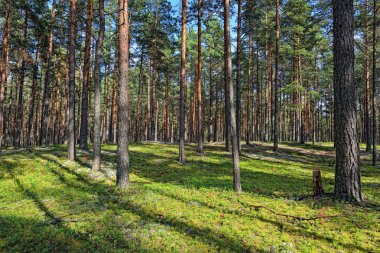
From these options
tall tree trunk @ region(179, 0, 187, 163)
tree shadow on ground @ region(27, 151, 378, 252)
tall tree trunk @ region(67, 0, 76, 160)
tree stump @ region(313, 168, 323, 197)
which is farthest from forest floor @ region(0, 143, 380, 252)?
tall tree trunk @ region(179, 0, 187, 163)

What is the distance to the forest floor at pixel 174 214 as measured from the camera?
220 inches

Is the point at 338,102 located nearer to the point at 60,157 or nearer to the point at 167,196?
the point at 167,196

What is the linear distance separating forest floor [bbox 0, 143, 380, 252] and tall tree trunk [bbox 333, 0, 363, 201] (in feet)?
2.13

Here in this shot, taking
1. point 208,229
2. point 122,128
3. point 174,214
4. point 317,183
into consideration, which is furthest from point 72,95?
point 317,183

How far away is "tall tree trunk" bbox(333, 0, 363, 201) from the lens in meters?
7.57

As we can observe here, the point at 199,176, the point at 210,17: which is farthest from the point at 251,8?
the point at 199,176

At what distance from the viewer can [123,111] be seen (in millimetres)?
9953

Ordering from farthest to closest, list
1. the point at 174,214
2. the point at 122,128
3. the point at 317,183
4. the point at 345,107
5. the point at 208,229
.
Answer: the point at 122,128 < the point at 317,183 < the point at 345,107 < the point at 174,214 < the point at 208,229

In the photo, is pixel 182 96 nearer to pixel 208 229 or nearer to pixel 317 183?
pixel 317 183

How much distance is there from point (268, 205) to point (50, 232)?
6459 millimetres

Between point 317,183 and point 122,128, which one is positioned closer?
point 317,183

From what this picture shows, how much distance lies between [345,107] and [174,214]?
6342 mm

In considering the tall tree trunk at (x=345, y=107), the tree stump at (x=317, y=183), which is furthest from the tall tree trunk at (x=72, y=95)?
the tall tree trunk at (x=345, y=107)

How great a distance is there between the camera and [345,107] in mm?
7715
